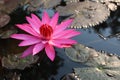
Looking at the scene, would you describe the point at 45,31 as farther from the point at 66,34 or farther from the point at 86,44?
the point at 86,44

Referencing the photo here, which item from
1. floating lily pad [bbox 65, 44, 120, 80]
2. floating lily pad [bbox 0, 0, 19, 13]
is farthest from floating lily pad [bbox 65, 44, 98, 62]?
floating lily pad [bbox 0, 0, 19, 13]

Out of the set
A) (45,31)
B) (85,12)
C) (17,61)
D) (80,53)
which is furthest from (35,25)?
(85,12)

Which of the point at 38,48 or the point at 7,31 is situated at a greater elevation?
the point at 38,48

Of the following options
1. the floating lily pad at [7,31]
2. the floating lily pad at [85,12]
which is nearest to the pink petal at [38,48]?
the floating lily pad at [7,31]

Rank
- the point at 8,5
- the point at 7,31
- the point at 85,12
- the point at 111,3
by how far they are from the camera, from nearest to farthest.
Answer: the point at 7,31 < the point at 8,5 < the point at 85,12 < the point at 111,3

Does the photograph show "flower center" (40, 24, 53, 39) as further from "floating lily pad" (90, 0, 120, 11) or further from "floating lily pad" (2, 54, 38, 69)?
"floating lily pad" (90, 0, 120, 11)

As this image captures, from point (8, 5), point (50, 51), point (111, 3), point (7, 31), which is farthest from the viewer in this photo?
point (111, 3)

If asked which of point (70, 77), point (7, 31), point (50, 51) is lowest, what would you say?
point (70, 77)
